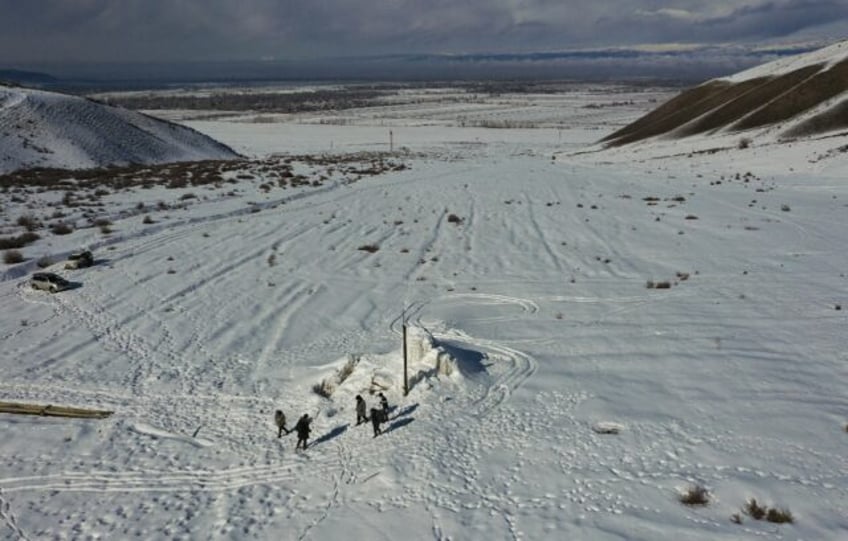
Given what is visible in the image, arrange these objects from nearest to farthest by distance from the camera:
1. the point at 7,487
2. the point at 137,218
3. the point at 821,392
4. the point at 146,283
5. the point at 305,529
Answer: the point at 305,529 < the point at 7,487 < the point at 821,392 < the point at 146,283 < the point at 137,218

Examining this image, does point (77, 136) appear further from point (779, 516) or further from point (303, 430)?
point (779, 516)

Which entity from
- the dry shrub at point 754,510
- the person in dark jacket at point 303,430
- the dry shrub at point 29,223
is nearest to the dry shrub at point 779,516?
the dry shrub at point 754,510

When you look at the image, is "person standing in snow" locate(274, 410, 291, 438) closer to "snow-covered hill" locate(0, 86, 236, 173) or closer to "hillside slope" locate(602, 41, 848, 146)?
"snow-covered hill" locate(0, 86, 236, 173)

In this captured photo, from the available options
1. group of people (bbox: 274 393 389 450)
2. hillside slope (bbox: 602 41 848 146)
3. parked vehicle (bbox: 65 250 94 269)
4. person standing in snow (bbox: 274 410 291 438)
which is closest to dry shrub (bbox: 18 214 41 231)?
parked vehicle (bbox: 65 250 94 269)

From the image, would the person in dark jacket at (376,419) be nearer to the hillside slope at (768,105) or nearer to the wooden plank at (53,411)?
the wooden plank at (53,411)

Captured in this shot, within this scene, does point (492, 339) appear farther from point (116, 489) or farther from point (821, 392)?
point (116, 489)

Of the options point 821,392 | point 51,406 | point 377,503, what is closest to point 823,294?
point 821,392
